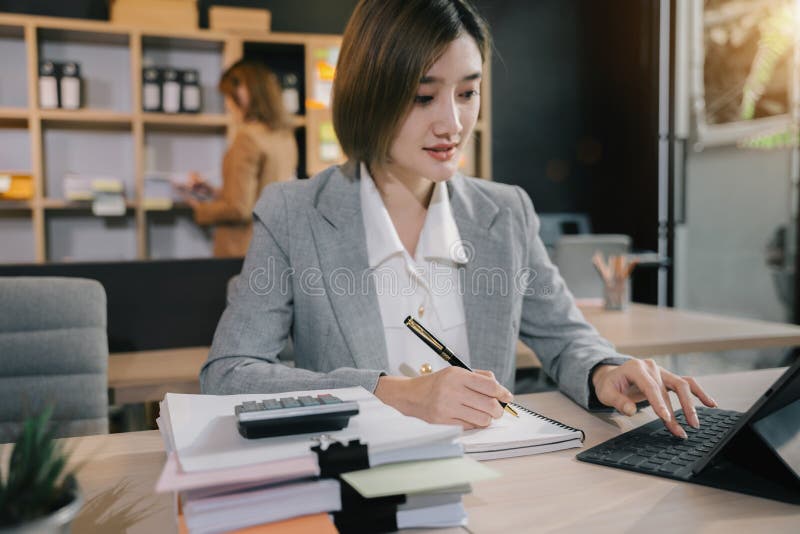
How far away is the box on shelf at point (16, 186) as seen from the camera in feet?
13.4

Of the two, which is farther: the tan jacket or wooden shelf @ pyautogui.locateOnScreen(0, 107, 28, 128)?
wooden shelf @ pyautogui.locateOnScreen(0, 107, 28, 128)

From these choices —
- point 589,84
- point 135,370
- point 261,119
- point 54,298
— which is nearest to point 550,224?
point 589,84

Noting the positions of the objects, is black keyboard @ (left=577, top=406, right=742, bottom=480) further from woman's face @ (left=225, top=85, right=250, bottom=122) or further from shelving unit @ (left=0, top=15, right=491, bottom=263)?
shelving unit @ (left=0, top=15, right=491, bottom=263)

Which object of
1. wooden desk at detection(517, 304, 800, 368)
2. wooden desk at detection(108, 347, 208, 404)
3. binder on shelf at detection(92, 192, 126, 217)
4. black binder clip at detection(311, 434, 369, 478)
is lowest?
wooden desk at detection(108, 347, 208, 404)

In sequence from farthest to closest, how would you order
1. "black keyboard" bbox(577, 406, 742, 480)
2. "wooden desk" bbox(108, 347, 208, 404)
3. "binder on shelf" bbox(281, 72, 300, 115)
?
1. "binder on shelf" bbox(281, 72, 300, 115)
2. "wooden desk" bbox(108, 347, 208, 404)
3. "black keyboard" bbox(577, 406, 742, 480)

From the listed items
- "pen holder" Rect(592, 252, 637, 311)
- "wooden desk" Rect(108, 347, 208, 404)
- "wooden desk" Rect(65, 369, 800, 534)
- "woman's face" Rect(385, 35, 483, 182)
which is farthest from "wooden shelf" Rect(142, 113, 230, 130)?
"wooden desk" Rect(65, 369, 800, 534)

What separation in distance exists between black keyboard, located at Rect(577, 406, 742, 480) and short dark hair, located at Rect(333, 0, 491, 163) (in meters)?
0.69

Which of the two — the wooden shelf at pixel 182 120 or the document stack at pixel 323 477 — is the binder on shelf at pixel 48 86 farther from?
the document stack at pixel 323 477

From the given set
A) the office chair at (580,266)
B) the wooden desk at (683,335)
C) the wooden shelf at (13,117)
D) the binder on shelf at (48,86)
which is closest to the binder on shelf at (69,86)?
the binder on shelf at (48,86)

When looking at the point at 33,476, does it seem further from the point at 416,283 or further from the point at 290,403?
the point at 416,283

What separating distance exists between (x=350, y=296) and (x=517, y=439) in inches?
19.7

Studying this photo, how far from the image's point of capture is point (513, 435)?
0.87m

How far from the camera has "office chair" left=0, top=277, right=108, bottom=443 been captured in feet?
4.54

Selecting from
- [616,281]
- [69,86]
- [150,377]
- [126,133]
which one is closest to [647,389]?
[150,377]
